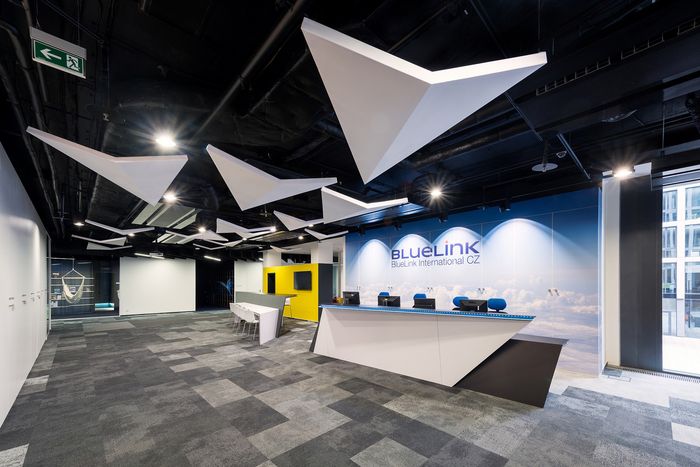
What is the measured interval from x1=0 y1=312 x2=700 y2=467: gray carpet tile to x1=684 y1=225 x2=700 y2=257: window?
2729 mm

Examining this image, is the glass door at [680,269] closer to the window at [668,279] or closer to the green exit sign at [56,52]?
the window at [668,279]

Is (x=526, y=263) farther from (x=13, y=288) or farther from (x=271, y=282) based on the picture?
(x=271, y=282)

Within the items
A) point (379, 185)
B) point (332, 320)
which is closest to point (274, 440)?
point (332, 320)

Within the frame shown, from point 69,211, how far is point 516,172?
11.0 metres

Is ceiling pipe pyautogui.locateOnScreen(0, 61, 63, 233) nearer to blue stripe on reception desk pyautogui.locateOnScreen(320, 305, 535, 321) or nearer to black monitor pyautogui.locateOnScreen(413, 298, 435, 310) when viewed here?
blue stripe on reception desk pyautogui.locateOnScreen(320, 305, 535, 321)

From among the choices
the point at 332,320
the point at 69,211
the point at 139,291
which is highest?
the point at 69,211

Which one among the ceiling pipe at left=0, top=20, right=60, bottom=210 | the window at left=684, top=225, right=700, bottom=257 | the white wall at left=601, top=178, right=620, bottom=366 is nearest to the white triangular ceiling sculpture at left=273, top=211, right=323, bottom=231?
the ceiling pipe at left=0, top=20, right=60, bottom=210

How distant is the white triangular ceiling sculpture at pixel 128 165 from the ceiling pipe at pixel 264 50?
42.4 inches

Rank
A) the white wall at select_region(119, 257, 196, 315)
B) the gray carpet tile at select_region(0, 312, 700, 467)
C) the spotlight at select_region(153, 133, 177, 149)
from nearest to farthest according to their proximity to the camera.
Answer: the gray carpet tile at select_region(0, 312, 700, 467), the spotlight at select_region(153, 133, 177, 149), the white wall at select_region(119, 257, 196, 315)

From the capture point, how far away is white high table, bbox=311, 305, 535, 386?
13.7ft

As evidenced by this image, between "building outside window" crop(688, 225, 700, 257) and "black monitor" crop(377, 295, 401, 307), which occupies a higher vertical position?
"building outside window" crop(688, 225, 700, 257)

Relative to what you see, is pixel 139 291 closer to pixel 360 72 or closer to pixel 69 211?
pixel 69 211

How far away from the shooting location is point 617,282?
18.0 ft

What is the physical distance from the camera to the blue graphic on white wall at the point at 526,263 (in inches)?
206
